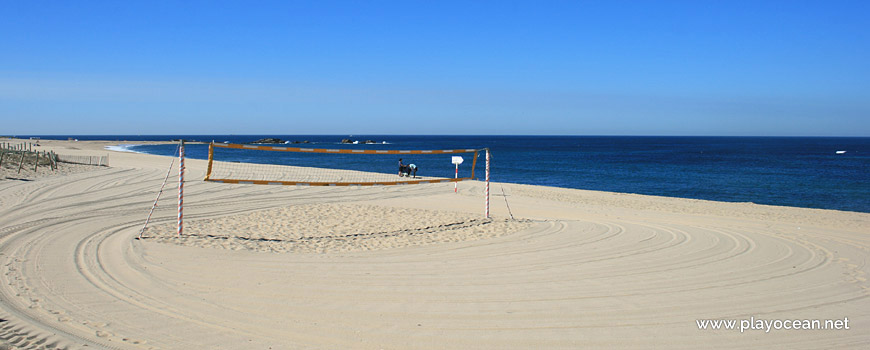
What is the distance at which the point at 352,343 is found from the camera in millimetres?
4125

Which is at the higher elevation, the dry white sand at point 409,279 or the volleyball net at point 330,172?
the volleyball net at point 330,172

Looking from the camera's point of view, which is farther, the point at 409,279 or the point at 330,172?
the point at 330,172

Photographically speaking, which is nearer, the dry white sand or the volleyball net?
the dry white sand

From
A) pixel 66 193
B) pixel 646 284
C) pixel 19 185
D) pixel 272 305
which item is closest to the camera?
pixel 272 305

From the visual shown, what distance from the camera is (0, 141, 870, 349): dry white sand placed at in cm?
431

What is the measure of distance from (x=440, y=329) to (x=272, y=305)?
1728 mm

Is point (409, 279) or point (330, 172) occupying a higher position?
point (330, 172)

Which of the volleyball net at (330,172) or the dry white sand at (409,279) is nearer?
the dry white sand at (409,279)

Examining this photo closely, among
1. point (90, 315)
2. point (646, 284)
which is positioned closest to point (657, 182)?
point (646, 284)

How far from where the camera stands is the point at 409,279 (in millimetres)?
6047

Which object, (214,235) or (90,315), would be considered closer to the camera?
(90,315)

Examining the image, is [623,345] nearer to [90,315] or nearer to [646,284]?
[646,284]

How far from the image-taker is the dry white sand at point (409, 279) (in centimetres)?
431

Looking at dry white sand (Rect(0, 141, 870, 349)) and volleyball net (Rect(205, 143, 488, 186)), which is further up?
volleyball net (Rect(205, 143, 488, 186))
